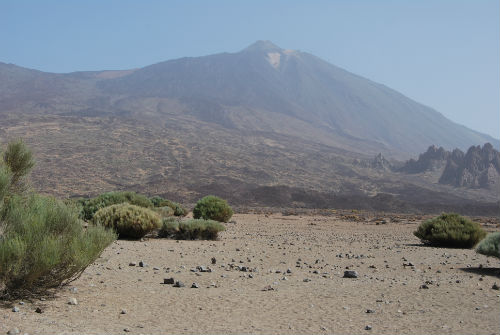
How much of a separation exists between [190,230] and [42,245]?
31.4 feet

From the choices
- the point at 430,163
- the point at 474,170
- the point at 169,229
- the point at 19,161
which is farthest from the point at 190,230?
the point at 430,163

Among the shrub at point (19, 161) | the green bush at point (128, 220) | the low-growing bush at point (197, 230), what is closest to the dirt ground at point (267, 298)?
the green bush at point (128, 220)

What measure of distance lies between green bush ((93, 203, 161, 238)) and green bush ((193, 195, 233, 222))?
8699 millimetres

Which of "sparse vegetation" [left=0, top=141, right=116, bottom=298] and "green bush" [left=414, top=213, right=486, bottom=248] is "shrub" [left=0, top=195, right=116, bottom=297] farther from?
"green bush" [left=414, top=213, right=486, bottom=248]

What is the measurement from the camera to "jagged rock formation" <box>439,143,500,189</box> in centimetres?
8725

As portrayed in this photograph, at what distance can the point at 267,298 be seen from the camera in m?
7.21

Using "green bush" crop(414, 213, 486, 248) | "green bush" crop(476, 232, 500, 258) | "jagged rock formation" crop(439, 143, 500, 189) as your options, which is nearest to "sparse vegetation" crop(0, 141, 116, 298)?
"green bush" crop(476, 232, 500, 258)

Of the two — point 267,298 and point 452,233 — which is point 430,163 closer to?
point 452,233

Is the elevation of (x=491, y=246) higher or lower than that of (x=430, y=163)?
lower

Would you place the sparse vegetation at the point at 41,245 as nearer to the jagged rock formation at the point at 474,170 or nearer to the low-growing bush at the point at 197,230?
the low-growing bush at the point at 197,230

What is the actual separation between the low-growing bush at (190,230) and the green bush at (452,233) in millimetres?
7301

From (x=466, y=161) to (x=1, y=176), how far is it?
3826 inches

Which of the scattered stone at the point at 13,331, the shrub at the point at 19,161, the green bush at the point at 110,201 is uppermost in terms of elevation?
the shrub at the point at 19,161

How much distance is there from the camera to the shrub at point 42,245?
5828mm
